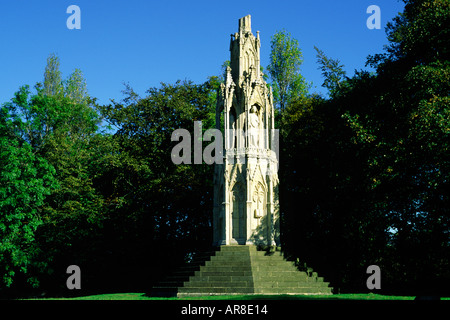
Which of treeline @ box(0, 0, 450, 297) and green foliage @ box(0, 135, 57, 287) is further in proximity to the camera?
green foliage @ box(0, 135, 57, 287)

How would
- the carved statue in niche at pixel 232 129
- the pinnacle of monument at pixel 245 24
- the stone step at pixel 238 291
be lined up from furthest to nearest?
1. the pinnacle of monument at pixel 245 24
2. the carved statue in niche at pixel 232 129
3. the stone step at pixel 238 291

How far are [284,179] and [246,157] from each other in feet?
29.3

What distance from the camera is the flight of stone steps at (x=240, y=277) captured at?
1933 cm

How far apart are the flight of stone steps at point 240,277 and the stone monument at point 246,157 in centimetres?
94

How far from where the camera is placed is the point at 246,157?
22328mm

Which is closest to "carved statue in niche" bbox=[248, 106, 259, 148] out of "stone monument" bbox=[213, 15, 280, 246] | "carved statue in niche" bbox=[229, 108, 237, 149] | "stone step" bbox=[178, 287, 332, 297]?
"stone monument" bbox=[213, 15, 280, 246]

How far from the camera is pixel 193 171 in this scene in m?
33.9

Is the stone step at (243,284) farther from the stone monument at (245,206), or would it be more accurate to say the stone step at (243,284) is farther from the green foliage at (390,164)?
the green foliage at (390,164)

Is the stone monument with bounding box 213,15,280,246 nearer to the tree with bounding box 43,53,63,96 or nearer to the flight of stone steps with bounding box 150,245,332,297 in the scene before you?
the flight of stone steps with bounding box 150,245,332,297

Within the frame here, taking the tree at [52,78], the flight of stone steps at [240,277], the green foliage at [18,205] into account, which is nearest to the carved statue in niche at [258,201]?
the flight of stone steps at [240,277]

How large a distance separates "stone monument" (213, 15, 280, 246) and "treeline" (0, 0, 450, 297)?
4.24 m

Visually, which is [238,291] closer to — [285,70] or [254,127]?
[254,127]

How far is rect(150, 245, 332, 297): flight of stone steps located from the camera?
19.3 meters
